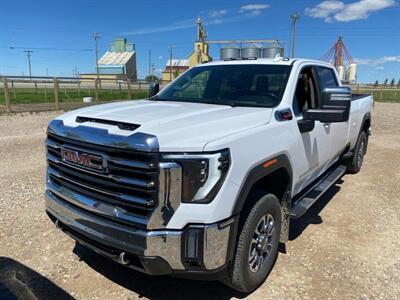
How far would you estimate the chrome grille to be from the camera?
7.76 ft

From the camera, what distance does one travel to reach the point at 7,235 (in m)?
4.07

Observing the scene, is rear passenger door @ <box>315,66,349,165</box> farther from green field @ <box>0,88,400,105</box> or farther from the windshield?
green field @ <box>0,88,400,105</box>

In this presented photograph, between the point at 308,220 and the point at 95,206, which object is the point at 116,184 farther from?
the point at 308,220

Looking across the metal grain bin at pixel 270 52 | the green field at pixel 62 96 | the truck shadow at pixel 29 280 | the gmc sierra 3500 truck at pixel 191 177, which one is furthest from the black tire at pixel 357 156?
the green field at pixel 62 96

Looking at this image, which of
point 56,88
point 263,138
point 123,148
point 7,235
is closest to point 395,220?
point 263,138

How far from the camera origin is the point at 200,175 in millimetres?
2377

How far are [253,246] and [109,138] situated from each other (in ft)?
4.91

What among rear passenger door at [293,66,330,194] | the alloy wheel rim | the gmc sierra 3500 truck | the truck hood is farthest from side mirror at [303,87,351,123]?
the alloy wheel rim

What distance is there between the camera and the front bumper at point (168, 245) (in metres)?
2.40

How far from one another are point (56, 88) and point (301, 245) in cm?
1421

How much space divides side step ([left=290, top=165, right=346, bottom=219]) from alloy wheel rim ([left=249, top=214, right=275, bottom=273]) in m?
0.44

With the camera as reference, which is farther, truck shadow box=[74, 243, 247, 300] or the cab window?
the cab window

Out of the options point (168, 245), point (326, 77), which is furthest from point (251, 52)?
point (168, 245)

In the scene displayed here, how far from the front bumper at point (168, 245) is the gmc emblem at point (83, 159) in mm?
389
